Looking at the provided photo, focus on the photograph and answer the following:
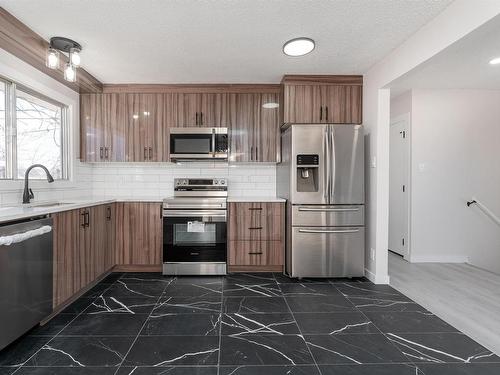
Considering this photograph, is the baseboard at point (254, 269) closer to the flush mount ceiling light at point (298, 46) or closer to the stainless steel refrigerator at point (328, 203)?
the stainless steel refrigerator at point (328, 203)

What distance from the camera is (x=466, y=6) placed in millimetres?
1882

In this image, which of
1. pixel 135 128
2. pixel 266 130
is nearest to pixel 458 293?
pixel 266 130

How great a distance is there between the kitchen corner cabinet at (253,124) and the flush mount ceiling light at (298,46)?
94 centimetres

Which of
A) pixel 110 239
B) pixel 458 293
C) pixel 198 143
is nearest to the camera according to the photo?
pixel 458 293

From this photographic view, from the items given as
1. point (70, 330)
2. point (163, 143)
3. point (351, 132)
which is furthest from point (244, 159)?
point (70, 330)

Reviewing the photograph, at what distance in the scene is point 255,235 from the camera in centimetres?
340

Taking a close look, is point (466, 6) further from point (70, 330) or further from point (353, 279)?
point (70, 330)

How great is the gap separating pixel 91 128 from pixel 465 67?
423cm

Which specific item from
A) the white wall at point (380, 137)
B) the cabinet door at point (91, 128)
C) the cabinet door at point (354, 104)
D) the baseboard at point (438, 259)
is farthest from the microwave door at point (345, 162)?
the cabinet door at point (91, 128)

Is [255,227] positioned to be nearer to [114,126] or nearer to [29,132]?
[114,126]

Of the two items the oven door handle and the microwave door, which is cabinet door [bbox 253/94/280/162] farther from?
the oven door handle

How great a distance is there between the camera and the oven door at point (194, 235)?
131 inches

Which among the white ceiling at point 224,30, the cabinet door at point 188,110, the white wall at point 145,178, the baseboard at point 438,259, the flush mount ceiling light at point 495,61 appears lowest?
the baseboard at point 438,259

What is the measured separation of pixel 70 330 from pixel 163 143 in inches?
87.0
